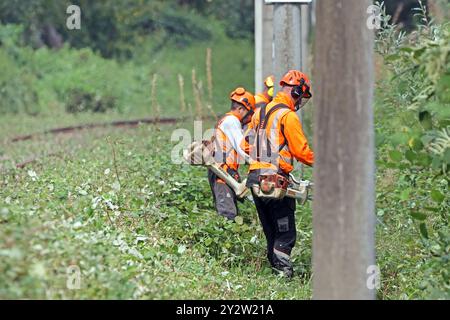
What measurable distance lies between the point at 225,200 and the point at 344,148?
230 inches

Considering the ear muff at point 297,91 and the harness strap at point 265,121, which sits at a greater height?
the ear muff at point 297,91

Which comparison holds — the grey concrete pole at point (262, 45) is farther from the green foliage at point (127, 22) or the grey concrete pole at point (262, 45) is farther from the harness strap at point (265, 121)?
the green foliage at point (127, 22)

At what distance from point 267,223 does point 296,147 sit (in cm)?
120

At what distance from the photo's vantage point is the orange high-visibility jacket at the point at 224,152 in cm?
1364

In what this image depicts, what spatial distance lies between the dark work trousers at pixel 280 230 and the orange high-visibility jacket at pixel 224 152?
1.40 metres

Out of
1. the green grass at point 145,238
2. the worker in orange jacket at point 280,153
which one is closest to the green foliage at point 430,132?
the green grass at point 145,238

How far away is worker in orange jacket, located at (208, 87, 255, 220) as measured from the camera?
13.4 metres

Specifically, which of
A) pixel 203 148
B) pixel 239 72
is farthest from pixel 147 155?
pixel 239 72

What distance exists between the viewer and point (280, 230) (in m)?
12.2

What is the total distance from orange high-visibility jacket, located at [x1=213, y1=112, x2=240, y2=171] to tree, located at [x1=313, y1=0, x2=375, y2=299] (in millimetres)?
5854

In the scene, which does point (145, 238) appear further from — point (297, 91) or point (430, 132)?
point (430, 132)

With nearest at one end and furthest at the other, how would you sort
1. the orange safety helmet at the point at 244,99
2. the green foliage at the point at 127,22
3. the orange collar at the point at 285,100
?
the orange collar at the point at 285,100 < the orange safety helmet at the point at 244,99 < the green foliage at the point at 127,22

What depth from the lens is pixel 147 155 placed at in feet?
53.0
